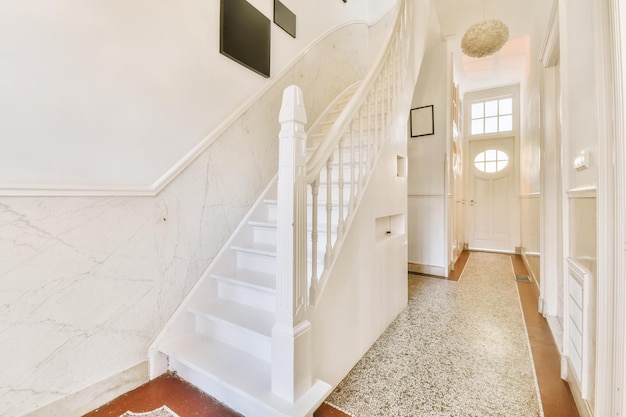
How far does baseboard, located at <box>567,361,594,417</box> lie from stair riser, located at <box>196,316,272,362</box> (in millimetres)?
1434

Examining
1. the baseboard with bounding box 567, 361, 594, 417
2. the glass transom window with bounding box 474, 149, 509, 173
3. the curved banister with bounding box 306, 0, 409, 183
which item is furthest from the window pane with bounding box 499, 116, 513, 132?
the baseboard with bounding box 567, 361, 594, 417

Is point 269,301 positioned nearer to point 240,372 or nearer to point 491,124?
point 240,372

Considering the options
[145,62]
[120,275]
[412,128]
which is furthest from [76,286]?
[412,128]

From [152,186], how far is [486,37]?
10.7ft

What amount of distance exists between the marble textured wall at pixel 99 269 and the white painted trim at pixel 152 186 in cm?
3

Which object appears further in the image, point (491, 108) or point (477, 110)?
point (477, 110)

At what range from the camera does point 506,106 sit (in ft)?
17.9

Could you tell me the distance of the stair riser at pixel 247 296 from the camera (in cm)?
164

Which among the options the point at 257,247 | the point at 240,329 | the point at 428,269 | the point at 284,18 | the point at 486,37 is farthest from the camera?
the point at 428,269

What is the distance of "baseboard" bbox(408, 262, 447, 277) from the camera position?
3615mm

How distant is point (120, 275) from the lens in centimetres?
142

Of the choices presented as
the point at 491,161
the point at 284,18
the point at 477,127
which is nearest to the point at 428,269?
the point at 491,161

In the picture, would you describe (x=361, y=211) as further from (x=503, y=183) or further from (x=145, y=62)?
(x=503, y=183)

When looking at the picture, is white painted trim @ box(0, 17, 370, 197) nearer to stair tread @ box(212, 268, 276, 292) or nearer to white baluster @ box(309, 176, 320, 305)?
stair tread @ box(212, 268, 276, 292)
